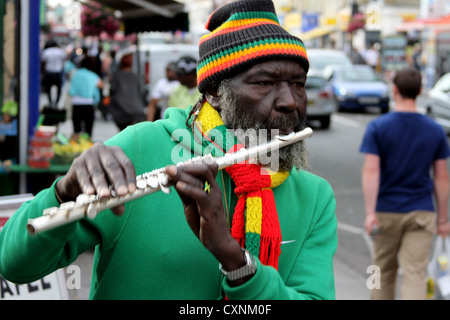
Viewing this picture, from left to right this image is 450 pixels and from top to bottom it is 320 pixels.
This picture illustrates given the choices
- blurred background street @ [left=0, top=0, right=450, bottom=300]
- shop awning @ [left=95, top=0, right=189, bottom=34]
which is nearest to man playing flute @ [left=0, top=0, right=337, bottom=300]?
blurred background street @ [left=0, top=0, right=450, bottom=300]

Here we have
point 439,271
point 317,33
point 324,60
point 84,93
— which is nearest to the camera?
point 439,271

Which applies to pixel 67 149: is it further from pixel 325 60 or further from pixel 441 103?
pixel 325 60

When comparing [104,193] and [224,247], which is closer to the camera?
[104,193]

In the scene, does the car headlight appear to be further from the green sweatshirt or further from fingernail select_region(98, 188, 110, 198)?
fingernail select_region(98, 188, 110, 198)

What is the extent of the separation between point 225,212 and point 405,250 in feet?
9.59

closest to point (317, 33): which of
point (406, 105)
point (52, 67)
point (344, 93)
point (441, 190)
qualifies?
point (344, 93)

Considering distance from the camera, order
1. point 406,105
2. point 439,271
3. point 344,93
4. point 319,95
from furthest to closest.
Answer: point 344,93, point 319,95, point 439,271, point 406,105

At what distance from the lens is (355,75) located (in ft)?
63.9

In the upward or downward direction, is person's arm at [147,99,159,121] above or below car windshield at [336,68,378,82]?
below

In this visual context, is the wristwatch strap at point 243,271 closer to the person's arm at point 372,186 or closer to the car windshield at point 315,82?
the person's arm at point 372,186

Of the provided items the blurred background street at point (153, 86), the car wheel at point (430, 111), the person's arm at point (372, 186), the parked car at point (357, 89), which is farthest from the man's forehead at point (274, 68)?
the parked car at point (357, 89)

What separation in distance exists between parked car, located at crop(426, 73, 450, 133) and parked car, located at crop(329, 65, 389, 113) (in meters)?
4.02

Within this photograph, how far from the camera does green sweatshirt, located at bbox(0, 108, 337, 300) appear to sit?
1556mm
